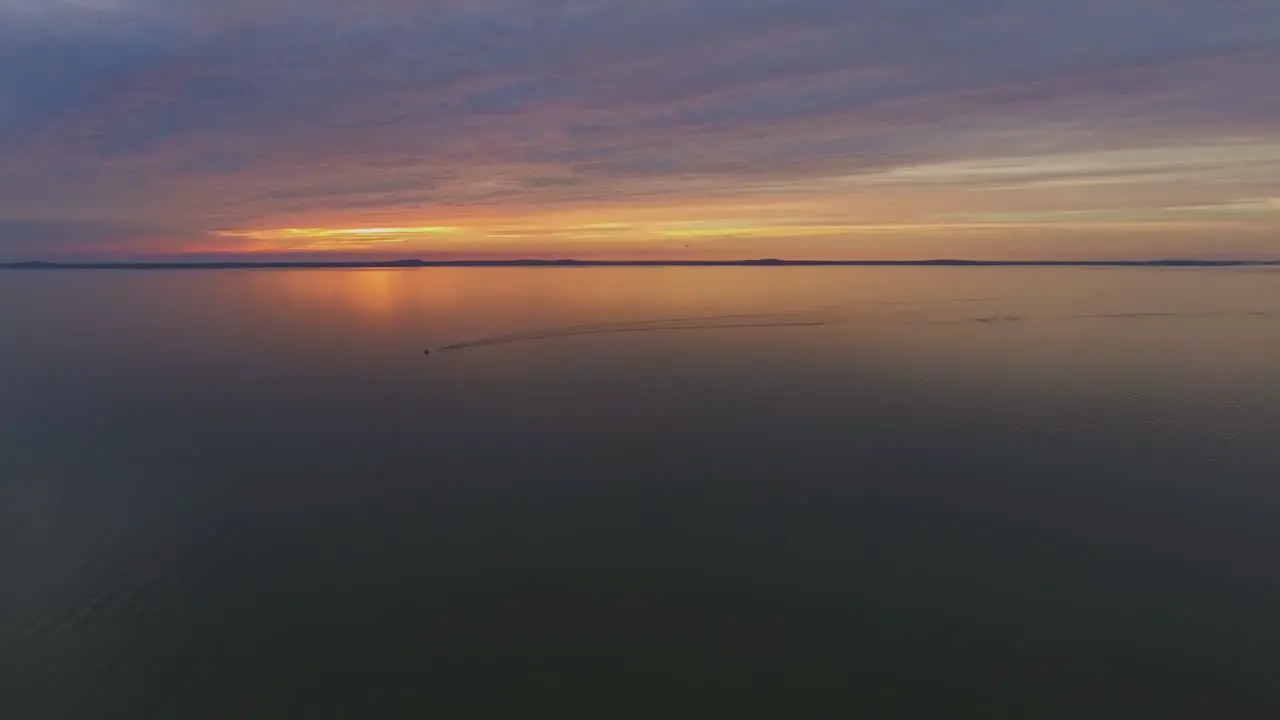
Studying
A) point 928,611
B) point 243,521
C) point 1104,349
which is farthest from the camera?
point 1104,349

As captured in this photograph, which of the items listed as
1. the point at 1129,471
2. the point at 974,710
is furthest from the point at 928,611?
the point at 1129,471

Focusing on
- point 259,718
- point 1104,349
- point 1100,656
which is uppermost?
point 1104,349

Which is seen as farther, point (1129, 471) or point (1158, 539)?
point (1129, 471)

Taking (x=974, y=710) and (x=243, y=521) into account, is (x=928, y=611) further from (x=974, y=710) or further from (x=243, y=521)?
(x=243, y=521)

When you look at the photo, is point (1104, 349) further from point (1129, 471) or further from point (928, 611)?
point (928, 611)

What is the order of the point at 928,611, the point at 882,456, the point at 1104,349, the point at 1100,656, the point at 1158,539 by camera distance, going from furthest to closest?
the point at 1104,349 → the point at 882,456 → the point at 1158,539 → the point at 928,611 → the point at 1100,656

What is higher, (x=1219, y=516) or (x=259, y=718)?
(x=1219, y=516)
